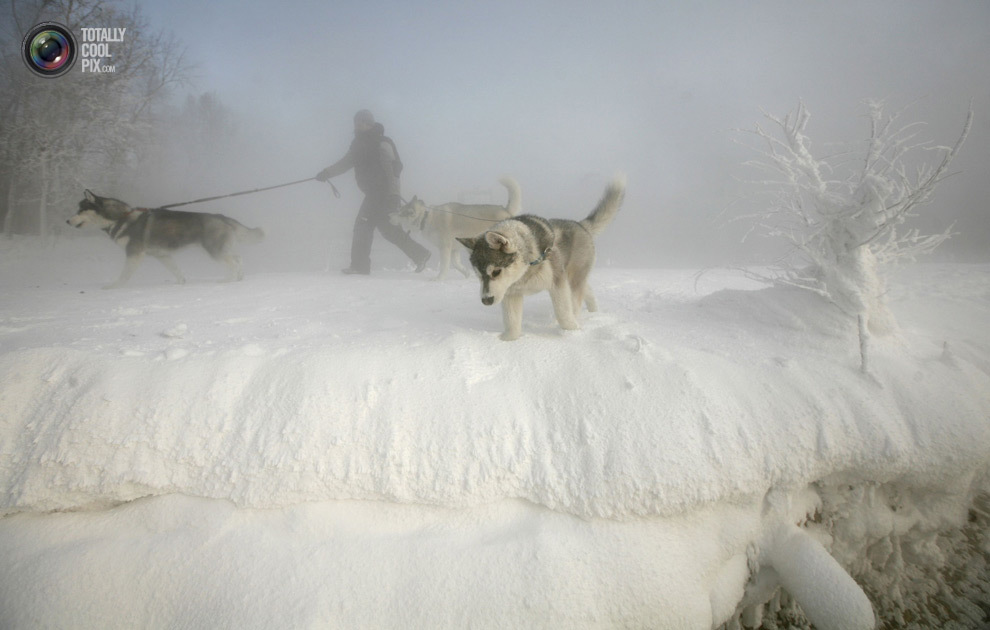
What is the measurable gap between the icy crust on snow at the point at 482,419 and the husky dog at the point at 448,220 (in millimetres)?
3083

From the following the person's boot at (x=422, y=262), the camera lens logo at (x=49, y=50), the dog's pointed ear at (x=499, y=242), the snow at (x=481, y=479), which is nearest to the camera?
the snow at (x=481, y=479)

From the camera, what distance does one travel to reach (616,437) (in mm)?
1582

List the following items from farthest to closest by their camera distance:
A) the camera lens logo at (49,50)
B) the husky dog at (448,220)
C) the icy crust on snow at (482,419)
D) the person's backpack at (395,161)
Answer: the person's backpack at (395,161)
the husky dog at (448,220)
the camera lens logo at (49,50)
the icy crust on snow at (482,419)

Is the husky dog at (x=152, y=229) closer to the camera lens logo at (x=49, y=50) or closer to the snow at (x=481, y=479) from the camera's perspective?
the camera lens logo at (x=49, y=50)

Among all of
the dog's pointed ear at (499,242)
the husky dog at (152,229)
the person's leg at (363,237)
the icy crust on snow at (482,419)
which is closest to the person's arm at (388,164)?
the person's leg at (363,237)

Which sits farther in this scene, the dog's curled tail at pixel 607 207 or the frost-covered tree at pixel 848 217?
the dog's curled tail at pixel 607 207

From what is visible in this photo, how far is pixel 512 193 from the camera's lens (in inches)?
174

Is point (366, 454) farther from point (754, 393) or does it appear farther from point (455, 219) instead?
point (455, 219)

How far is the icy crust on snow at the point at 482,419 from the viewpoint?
5.00 ft

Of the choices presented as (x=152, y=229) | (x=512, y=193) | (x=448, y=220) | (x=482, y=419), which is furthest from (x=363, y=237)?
(x=482, y=419)

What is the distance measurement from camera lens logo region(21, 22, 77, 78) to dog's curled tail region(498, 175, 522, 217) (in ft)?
16.9

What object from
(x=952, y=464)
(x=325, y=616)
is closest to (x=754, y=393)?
(x=952, y=464)

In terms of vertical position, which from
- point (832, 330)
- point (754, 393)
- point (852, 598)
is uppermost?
point (832, 330)

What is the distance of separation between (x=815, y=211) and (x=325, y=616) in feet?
11.1
